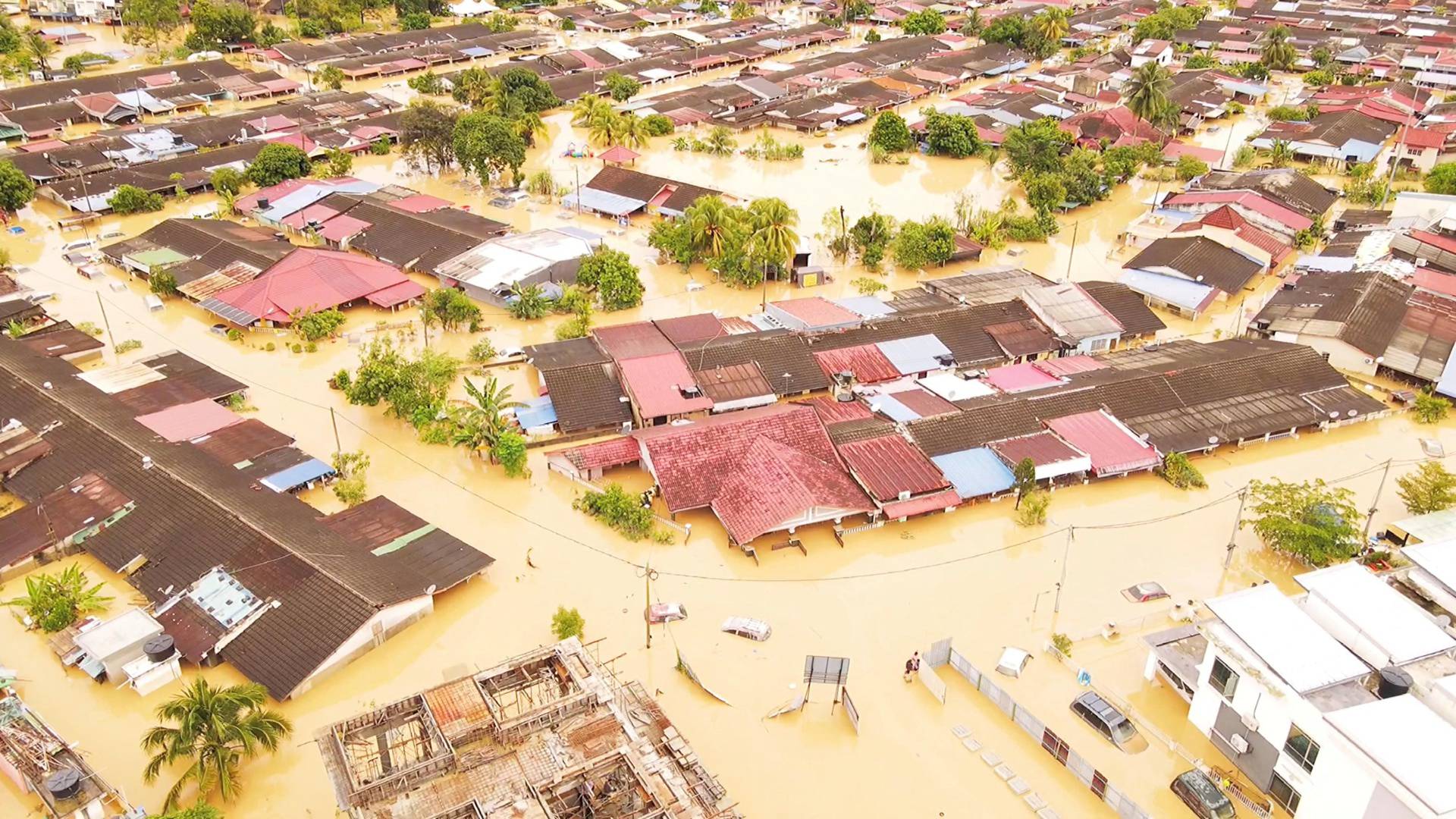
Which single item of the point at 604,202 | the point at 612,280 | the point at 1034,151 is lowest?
the point at 612,280

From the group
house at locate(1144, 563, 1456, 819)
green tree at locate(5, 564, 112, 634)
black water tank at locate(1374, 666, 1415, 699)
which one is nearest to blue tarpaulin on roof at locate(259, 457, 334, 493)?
green tree at locate(5, 564, 112, 634)

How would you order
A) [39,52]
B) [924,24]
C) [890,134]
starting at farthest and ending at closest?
[924,24]
[39,52]
[890,134]

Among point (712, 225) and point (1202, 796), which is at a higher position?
point (712, 225)

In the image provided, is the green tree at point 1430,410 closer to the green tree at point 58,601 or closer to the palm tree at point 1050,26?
the green tree at point 58,601

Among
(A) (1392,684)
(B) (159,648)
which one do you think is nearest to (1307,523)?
(A) (1392,684)

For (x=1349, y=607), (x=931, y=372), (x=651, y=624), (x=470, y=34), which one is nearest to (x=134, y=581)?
(x=651, y=624)

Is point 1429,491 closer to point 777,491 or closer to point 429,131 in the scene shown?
point 777,491

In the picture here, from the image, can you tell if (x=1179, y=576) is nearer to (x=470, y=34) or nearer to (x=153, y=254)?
(x=153, y=254)

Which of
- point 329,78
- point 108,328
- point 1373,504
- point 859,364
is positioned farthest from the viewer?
point 329,78
